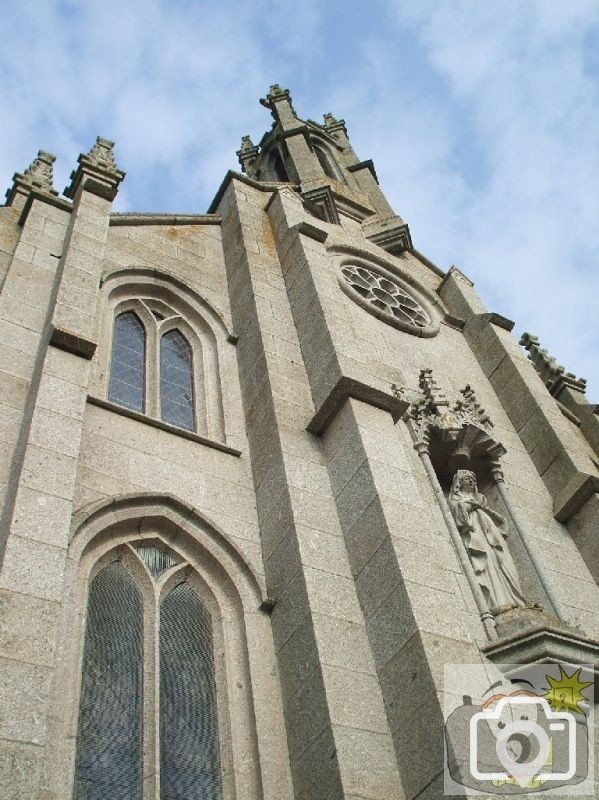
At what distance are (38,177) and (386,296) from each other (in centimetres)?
675

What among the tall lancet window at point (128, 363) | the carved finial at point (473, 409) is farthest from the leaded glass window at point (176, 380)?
the carved finial at point (473, 409)

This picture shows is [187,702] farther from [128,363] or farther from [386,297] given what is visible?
[386,297]

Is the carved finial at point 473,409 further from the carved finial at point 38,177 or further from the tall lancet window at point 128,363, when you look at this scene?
the carved finial at point 38,177

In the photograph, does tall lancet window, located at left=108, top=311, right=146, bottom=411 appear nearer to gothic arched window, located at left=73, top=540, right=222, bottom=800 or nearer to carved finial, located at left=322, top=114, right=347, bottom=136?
gothic arched window, located at left=73, top=540, right=222, bottom=800

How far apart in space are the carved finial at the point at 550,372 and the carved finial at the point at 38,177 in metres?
10.7

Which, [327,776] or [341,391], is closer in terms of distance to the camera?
[327,776]

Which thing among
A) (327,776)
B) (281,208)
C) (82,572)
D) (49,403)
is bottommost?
(327,776)

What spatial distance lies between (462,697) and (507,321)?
35.8 ft

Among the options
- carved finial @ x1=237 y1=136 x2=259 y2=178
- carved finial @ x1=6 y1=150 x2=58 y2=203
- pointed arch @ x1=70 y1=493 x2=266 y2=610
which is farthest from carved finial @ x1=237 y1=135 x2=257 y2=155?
pointed arch @ x1=70 y1=493 x2=266 y2=610

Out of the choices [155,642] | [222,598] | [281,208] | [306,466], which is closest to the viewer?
[155,642]

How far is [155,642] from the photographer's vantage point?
839 centimetres

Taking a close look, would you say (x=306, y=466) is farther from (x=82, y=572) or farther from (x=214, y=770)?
(x=214, y=770)

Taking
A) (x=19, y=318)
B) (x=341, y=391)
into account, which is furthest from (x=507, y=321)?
(x=19, y=318)

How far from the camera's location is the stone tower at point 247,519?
7.34 m
